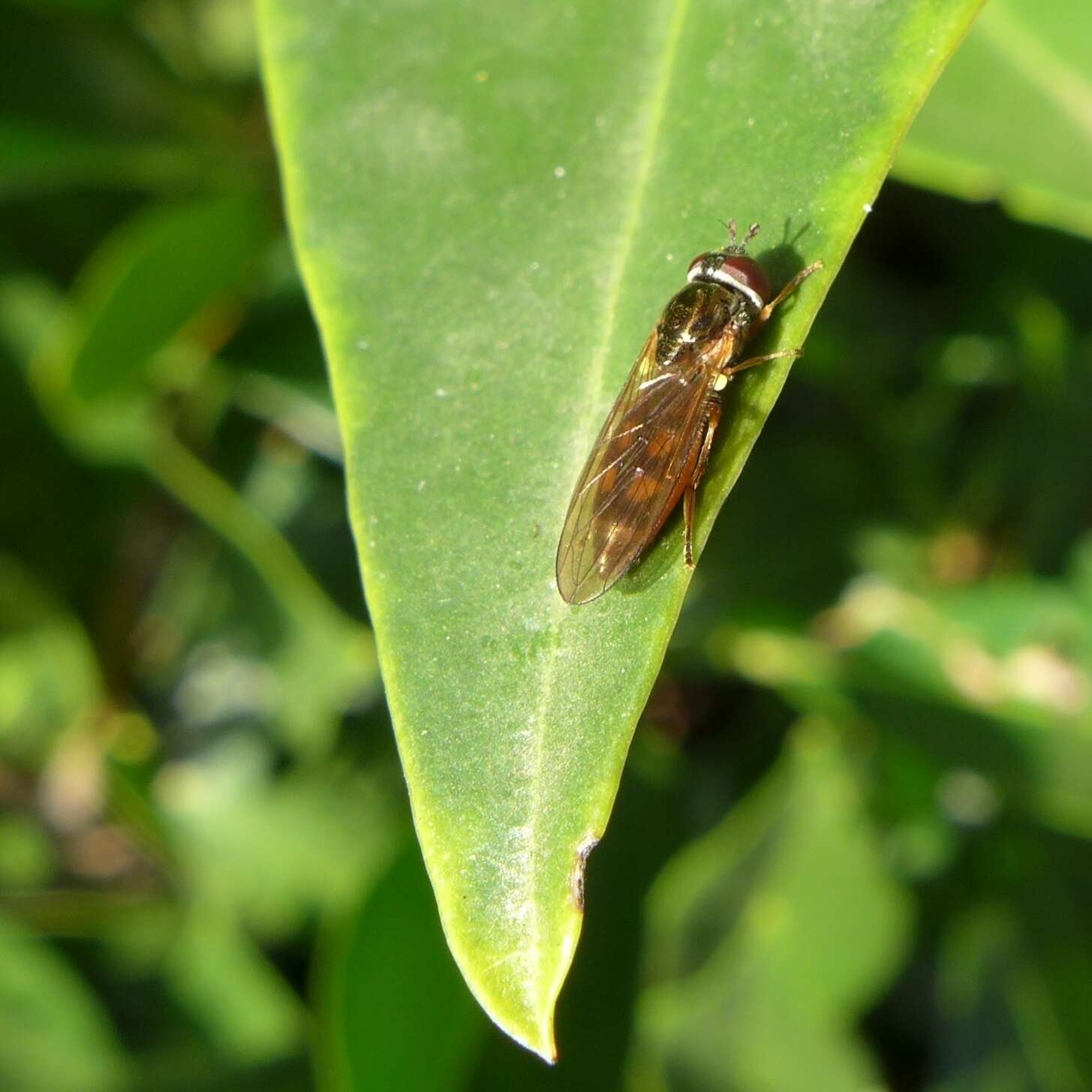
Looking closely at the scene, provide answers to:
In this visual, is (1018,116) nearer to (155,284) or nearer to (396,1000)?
(155,284)

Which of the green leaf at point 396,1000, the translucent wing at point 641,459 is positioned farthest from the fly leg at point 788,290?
the green leaf at point 396,1000

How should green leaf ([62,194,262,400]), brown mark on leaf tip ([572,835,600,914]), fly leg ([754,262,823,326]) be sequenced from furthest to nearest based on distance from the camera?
green leaf ([62,194,262,400]) → fly leg ([754,262,823,326]) → brown mark on leaf tip ([572,835,600,914])

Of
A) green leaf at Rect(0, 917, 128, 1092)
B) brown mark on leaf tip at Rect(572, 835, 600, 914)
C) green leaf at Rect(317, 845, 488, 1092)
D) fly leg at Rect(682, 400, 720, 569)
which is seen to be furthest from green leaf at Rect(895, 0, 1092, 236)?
green leaf at Rect(0, 917, 128, 1092)

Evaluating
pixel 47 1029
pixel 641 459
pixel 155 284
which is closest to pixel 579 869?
pixel 641 459

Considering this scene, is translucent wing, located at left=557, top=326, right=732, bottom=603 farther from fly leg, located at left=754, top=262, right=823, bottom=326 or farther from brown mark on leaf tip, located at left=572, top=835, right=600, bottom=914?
brown mark on leaf tip, located at left=572, top=835, right=600, bottom=914

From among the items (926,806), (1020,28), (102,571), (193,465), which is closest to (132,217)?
(193,465)
